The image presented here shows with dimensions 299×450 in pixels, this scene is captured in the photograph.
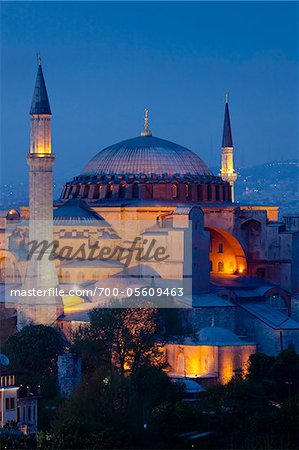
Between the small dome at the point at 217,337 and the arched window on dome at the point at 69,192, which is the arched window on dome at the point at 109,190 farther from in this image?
the small dome at the point at 217,337

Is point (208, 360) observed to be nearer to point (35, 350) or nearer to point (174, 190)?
point (35, 350)

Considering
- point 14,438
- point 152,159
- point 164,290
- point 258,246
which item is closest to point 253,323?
point 164,290

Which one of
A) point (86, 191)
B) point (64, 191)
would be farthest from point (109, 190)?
point (64, 191)

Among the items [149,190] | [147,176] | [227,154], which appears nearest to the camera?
[149,190]

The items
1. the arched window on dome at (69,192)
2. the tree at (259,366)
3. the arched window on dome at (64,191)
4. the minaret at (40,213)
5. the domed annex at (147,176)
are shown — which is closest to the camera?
the tree at (259,366)

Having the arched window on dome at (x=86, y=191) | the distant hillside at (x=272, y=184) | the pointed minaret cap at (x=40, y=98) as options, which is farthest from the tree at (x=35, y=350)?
the distant hillside at (x=272, y=184)
